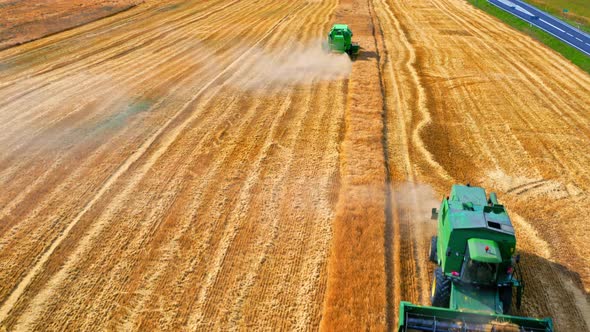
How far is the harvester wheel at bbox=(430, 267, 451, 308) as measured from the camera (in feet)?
28.9

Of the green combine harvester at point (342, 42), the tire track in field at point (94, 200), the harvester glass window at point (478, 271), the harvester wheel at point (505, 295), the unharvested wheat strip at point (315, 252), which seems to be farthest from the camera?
the green combine harvester at point (342, 42)

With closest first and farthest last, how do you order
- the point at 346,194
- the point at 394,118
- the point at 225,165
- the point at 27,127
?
1. the point at 346,194
2. the point at 225,165
3. the point at 27,127
4. the point at 394,118

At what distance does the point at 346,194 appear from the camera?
13461mm

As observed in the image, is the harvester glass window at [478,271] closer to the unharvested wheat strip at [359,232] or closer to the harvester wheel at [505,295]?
the harvester wheel at [505,295]

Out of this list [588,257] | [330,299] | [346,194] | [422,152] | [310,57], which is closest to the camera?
[330,299]

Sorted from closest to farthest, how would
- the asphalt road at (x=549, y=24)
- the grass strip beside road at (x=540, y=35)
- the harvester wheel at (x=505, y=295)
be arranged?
the harvester wheel at (x=505, y=295)
the grass strip beside road at (x=540, y=35)
the asphalt road at (x=549, y=24)

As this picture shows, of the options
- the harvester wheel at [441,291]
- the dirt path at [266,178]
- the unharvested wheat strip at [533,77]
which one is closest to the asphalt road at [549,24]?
the unharvested wheat strip at [533,77]

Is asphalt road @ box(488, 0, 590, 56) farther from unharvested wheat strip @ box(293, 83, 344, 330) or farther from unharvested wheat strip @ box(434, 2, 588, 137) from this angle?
unharvested wheat strip @ box(293, 83, 344, 330)

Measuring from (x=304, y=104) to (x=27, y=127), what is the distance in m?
10.9

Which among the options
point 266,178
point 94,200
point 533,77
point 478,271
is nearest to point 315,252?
point 266,178

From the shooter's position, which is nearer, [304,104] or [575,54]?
[304,104]

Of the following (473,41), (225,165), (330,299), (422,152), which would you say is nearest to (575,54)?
(473,41)

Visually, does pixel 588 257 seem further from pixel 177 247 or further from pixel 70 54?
pixel 70 54

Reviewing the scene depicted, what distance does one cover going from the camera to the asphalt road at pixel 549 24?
28.9m
